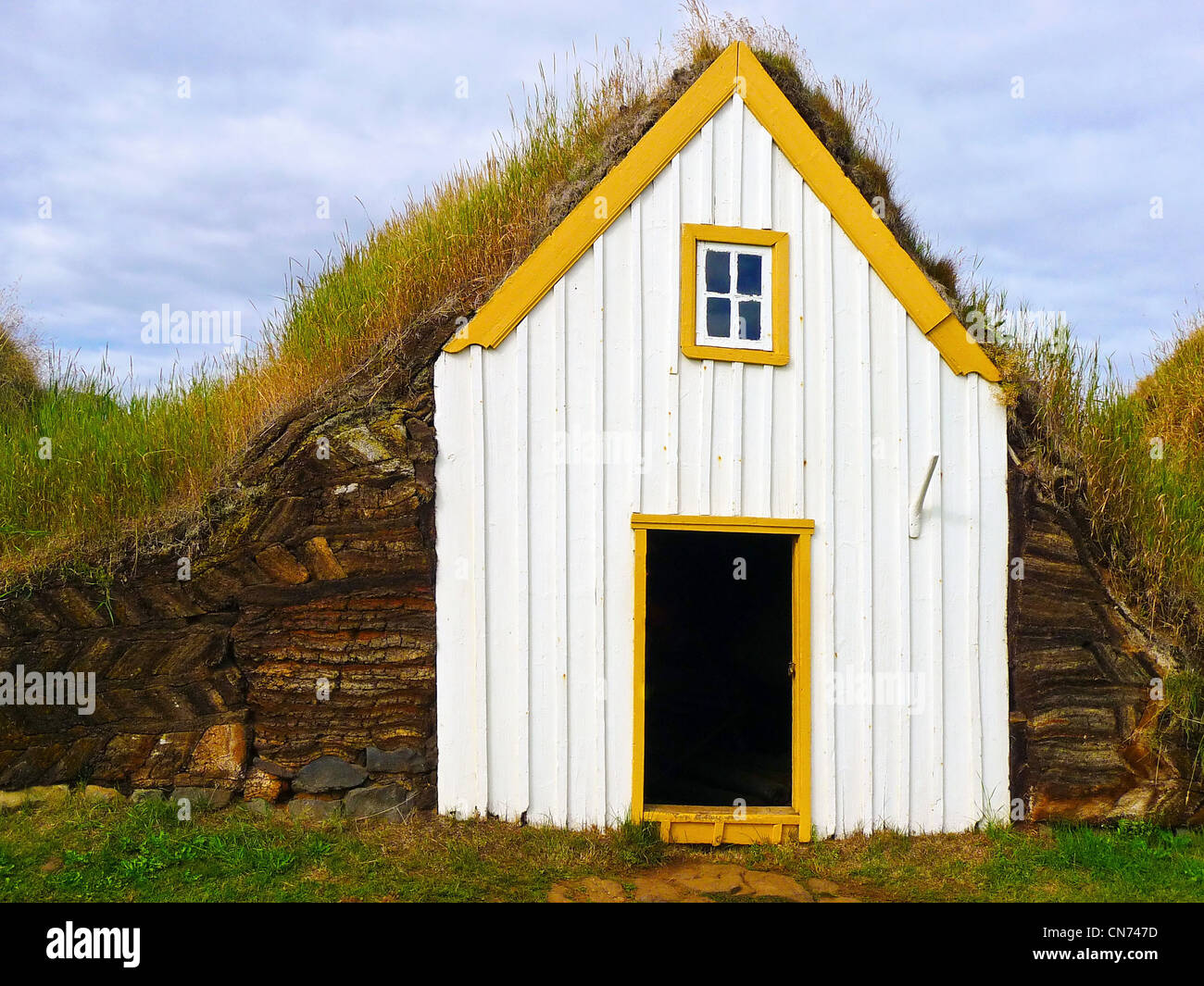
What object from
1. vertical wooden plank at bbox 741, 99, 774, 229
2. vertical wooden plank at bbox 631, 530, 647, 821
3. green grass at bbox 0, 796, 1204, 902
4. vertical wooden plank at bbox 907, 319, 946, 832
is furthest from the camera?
vertical wooden plank at bbox 741, 99, 774, 229

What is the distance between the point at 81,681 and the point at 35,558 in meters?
1.07

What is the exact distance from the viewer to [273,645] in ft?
22.8

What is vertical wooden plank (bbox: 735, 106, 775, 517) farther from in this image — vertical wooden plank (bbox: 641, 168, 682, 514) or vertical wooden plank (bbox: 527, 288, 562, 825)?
vertical wooden plank (bbox: 527, 288, 562, 825)

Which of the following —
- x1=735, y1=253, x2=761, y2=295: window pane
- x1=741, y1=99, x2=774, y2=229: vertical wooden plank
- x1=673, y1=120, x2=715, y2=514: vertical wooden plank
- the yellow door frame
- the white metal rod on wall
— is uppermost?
x1=741, y1=99, x2=774, y2=229: vertical wooden plank

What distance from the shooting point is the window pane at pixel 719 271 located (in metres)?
7.38

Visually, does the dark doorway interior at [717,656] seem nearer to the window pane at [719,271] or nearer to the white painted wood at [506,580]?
the white painted wood at [506,580]

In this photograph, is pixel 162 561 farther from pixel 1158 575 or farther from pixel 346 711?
pixel 1158 575

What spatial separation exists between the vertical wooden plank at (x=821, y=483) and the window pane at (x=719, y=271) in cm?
60

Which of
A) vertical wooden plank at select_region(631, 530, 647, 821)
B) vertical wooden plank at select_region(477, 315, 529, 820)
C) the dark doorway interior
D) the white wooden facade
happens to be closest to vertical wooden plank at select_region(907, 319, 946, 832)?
the white wooden facade

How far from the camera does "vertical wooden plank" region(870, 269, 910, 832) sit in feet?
23.4

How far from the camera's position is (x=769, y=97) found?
24.9ft

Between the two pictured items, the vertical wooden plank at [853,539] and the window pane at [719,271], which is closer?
the vertical wooden plank at [853,539]

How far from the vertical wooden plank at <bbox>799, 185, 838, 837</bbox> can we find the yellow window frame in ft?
0.60

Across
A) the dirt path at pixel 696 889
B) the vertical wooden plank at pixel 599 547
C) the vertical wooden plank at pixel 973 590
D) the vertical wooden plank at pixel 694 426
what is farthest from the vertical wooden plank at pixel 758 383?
the dirt path at pixel 696 889
